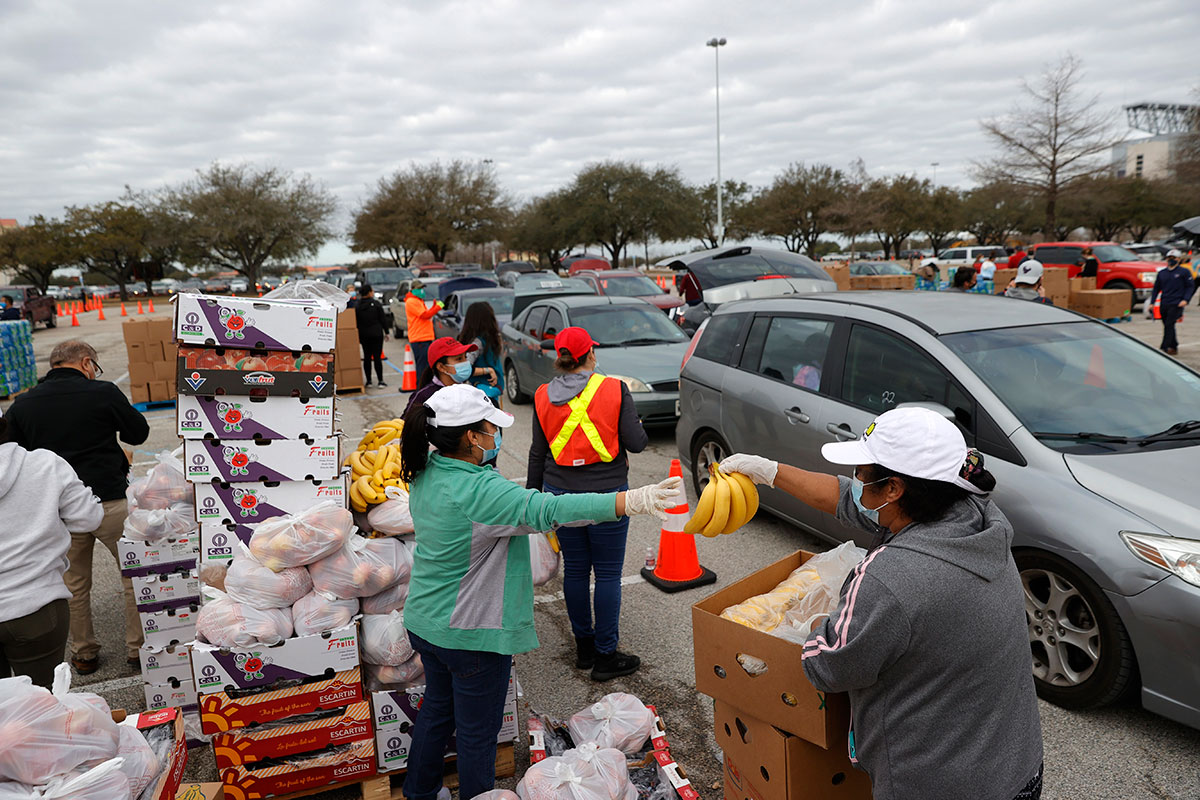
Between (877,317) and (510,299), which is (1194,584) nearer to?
(877,317)

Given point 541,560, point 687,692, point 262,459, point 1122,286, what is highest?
point 262,459

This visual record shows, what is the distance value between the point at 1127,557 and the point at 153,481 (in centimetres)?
493

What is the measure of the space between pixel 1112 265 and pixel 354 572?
23.7 meters

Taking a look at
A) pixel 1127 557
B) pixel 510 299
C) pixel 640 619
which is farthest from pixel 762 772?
pixel 510 299

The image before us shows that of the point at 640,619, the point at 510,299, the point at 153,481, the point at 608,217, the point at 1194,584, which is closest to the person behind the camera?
the point at 1194,584

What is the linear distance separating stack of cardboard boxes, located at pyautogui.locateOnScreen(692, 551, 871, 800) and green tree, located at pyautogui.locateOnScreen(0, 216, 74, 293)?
203 ft

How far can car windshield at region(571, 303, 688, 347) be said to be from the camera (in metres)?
9.91

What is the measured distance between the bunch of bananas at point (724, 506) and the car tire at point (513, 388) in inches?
354

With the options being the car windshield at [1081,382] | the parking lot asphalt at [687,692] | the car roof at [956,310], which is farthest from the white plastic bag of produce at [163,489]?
the car windshield at [1081,382]

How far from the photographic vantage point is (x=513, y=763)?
337 centimetres

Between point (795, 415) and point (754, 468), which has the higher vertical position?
point (754, 468)

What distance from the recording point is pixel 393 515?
3.73 meters

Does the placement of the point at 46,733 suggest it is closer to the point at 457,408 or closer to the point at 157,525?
the point at 457,408

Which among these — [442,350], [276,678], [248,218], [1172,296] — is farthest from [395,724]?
[248,218]
